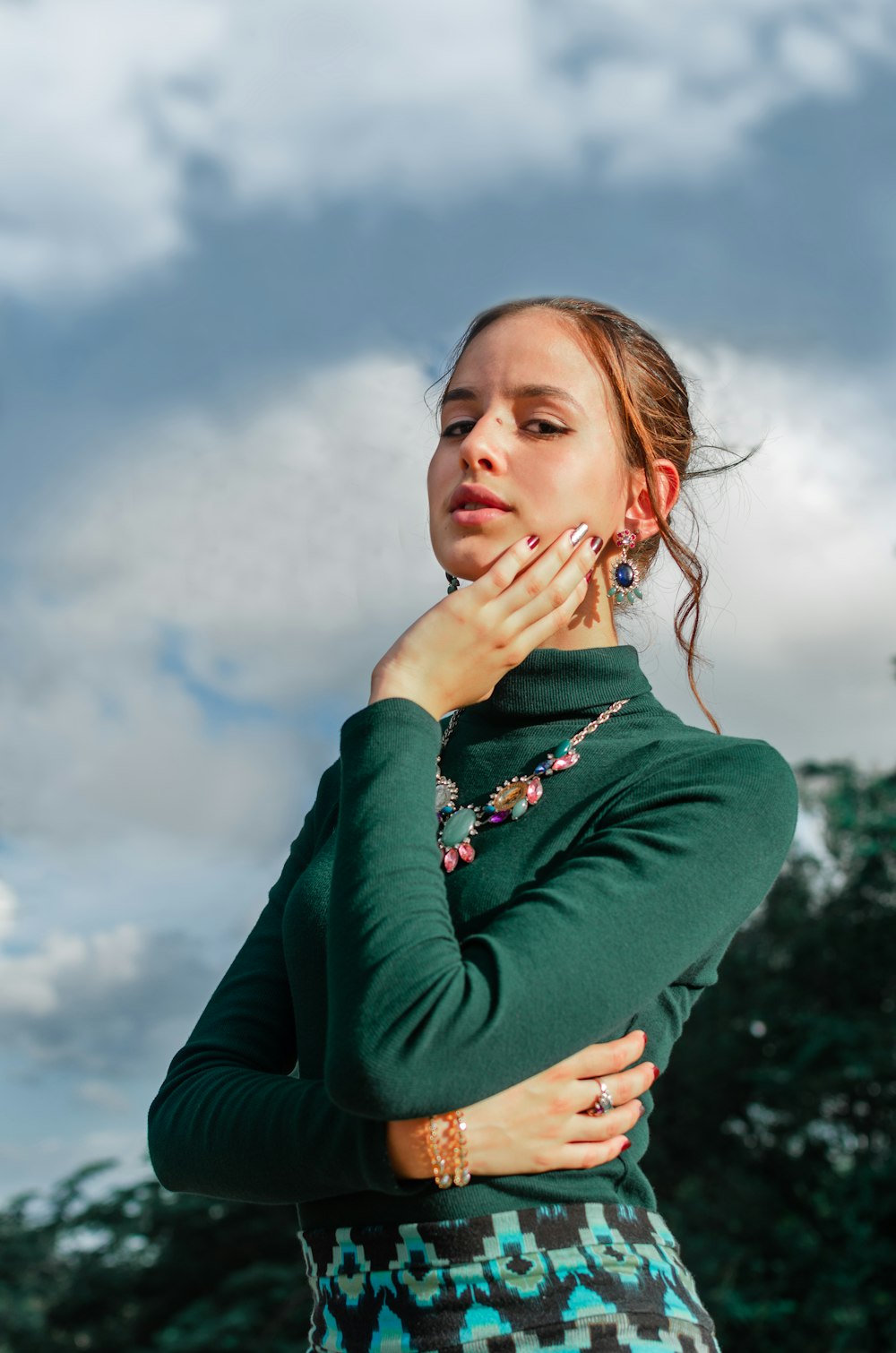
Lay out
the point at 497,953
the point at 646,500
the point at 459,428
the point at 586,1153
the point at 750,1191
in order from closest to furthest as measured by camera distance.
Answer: the point at 497,953 < the point at 586,1153 < the point at 459,428 < the point at 646,500 < the point at 750,1191

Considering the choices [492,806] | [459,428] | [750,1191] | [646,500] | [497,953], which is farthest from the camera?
[750,1191]

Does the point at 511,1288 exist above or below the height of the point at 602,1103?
below

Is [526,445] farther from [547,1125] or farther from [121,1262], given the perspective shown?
[121,1262]

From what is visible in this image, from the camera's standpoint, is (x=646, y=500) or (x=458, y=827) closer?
(x=458, y=827)

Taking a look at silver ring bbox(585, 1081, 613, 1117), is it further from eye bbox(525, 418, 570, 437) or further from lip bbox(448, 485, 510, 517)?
eye bbox(525, 418, 570, 437)

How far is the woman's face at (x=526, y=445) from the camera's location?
2.16m

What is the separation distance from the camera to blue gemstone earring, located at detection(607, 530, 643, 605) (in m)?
2.35

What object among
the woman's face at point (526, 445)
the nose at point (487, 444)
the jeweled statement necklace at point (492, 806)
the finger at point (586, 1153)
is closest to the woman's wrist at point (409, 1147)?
the finger at point (586, 1153)

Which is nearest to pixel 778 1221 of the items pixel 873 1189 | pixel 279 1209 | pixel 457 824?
pixel 873 1189

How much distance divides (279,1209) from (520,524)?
12426 millimetres

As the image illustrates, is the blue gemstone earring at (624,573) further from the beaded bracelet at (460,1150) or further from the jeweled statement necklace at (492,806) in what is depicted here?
the beaded bracelet at (460,1150)

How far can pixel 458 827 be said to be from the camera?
204 cm

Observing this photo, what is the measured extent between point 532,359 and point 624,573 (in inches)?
15.9

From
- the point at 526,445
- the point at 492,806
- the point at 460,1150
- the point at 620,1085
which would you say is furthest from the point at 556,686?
the point at 460,1150
